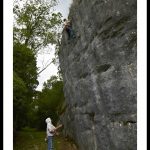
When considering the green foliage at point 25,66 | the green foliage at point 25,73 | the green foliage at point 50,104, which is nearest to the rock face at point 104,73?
the green foliage at point 25,73

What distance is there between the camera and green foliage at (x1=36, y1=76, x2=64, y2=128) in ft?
109

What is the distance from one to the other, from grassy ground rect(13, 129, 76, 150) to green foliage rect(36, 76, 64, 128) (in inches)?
121

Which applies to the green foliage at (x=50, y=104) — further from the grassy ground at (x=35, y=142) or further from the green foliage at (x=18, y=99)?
the green foliage at (x=18, y=99)

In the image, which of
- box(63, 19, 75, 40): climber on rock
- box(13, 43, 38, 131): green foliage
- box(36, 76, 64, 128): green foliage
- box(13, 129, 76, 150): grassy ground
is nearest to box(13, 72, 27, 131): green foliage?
box(13, 43, 38, 131): green foliage

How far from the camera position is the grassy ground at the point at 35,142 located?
25.3 metres

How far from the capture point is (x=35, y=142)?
27.0 meters

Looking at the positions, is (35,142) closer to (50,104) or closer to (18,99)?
(18,99)

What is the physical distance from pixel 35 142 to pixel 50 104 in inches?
262

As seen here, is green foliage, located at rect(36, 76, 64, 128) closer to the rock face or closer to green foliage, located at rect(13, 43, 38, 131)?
green foliage, located at rect(13, 43, 38, 131)

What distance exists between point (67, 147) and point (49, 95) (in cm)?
968

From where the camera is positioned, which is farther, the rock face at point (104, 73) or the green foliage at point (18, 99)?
the green foliage at point (18, 99)

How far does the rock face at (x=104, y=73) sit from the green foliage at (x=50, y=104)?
10.4m
